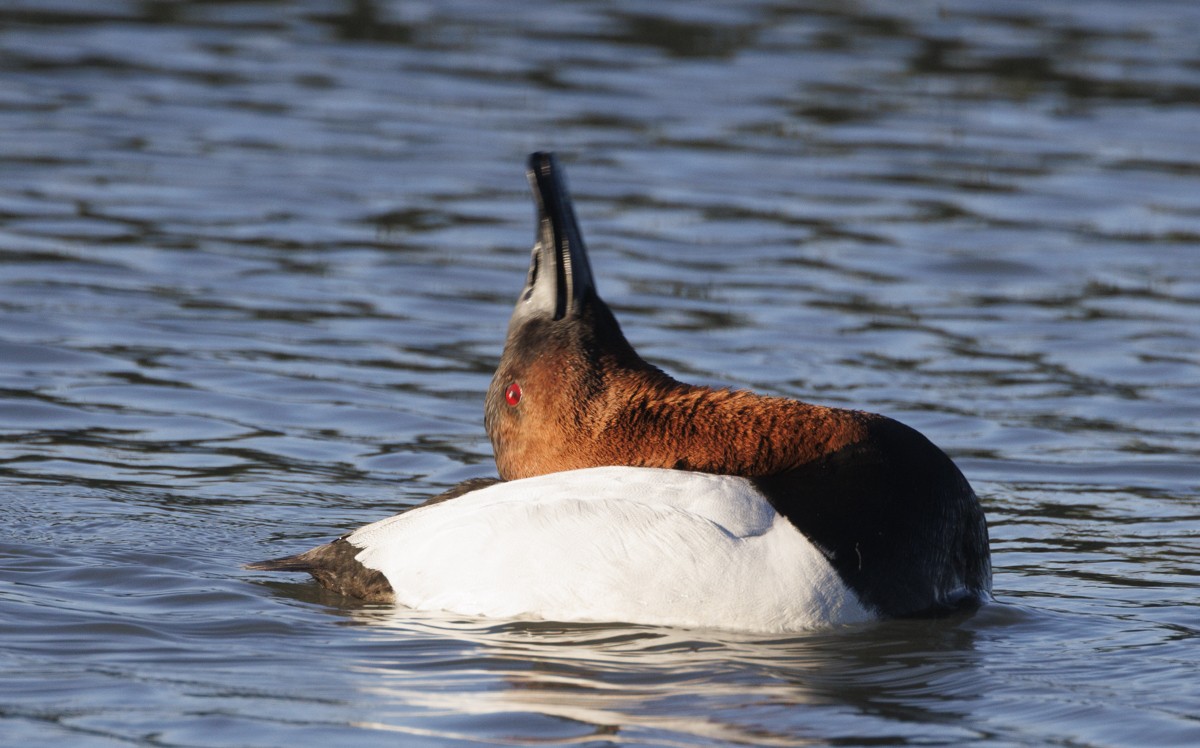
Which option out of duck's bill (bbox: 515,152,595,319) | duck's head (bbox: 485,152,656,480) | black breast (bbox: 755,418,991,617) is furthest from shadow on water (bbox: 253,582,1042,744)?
duck's bill (bbox: 515,152,595,319)

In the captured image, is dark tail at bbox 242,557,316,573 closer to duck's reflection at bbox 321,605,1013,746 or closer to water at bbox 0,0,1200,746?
water at bbox 0,0,1200,746

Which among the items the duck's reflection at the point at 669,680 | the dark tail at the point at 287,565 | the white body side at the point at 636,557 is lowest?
the duck's reflection at the point at 669,680

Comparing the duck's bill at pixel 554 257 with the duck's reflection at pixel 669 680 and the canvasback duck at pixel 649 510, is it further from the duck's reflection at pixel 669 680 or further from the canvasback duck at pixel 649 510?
the duck's reflection at pixel 669 680

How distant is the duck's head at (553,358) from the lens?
6.79 m

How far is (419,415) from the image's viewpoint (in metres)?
9.52

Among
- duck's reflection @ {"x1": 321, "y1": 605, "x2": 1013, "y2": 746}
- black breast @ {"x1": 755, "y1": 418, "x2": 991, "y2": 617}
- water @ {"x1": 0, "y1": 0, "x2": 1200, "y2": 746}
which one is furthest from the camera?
black breast @ {"x1": 755, "y1": 418, "x2": 991, "y2": 617}

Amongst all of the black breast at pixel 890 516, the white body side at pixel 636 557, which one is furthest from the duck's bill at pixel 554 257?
the black breast at pixel 890 516

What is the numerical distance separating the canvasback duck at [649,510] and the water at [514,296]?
15cm

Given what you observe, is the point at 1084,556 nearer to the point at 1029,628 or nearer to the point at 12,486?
the point at 1029,628

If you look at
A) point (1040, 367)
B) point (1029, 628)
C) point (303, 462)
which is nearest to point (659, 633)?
point (1029, 628)

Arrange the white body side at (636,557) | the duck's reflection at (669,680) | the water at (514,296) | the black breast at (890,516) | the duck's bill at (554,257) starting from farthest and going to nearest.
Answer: the duck's bill at (554,257)
the black breast at (890,516)
the white body side at (636,557)
the water at (514,296)
the duck's reflection at (669,680)

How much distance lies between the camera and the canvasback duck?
6305mm

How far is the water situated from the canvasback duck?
15 cm

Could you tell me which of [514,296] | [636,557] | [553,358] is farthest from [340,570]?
[514,296]
